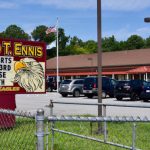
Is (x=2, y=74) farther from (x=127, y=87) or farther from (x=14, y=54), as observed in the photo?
(x=127, y=87)

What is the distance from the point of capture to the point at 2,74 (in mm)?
13781

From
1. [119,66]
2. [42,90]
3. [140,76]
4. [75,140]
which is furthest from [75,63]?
[75,140]

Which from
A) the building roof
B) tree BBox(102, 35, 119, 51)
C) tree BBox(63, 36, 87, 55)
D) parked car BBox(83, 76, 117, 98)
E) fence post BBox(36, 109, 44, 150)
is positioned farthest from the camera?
tree BBox(102, 35, 119, 51)

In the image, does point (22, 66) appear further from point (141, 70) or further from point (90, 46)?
point (90, 46)

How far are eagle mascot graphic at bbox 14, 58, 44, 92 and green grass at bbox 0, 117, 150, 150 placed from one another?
11.4 feet

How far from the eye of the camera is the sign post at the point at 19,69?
1382cm

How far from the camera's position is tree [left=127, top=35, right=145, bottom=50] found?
124 meters

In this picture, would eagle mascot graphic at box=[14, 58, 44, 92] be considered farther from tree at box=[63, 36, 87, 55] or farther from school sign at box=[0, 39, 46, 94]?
tree at box=[63, 36, 87, 55]

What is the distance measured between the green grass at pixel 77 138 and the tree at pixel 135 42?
113934 mm

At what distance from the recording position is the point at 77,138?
8.91 m

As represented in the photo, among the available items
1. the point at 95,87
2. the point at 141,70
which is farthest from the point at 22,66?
the point at 141,70

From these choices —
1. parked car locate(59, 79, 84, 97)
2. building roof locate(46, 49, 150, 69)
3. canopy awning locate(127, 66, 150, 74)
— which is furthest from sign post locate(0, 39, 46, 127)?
building roof locate(46, 49, 150, 69)

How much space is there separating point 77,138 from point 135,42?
119 metres

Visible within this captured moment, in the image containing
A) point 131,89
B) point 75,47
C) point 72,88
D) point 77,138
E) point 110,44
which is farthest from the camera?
point 110,44
